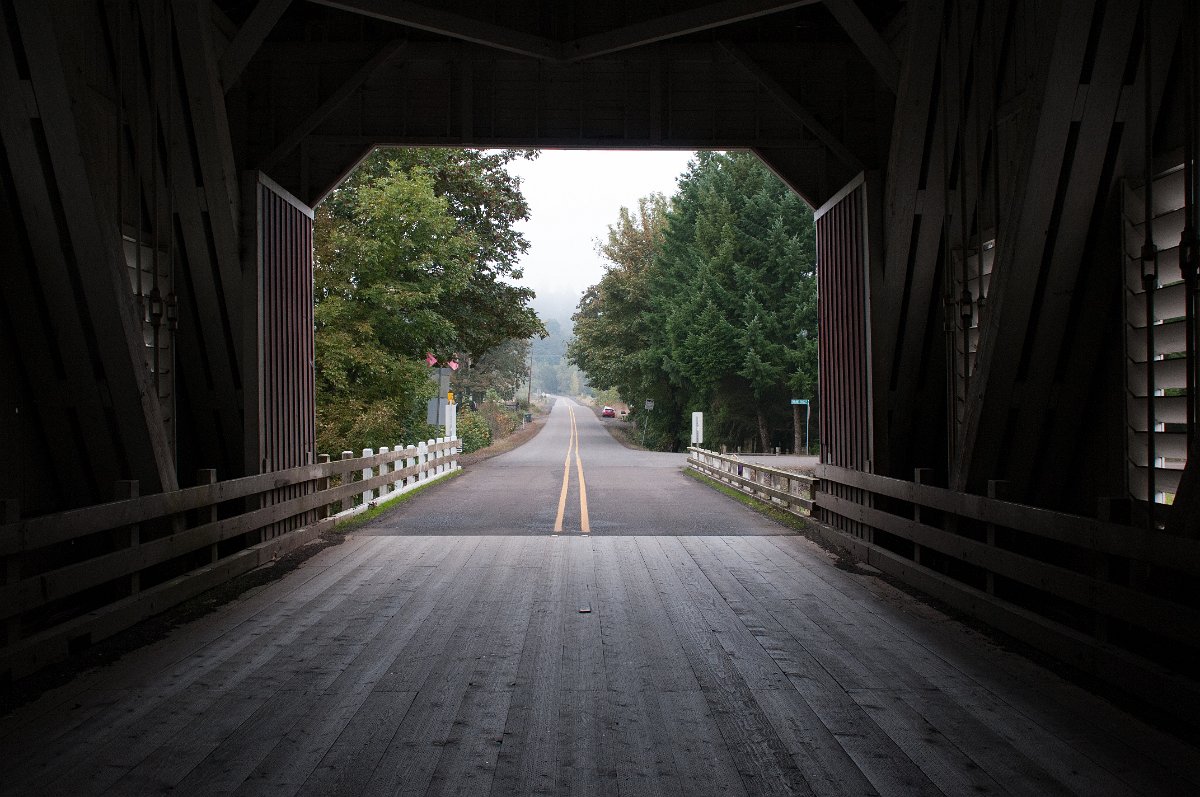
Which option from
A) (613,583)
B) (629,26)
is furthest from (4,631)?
(629,26)

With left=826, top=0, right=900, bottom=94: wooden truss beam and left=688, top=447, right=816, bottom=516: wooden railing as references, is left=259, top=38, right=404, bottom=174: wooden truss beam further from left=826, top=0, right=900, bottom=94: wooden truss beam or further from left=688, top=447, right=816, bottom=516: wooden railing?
left=688, top=447, right=816, bottom=516: wooden railing

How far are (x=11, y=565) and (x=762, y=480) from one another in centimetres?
1586

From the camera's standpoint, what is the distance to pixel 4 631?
5613 mm

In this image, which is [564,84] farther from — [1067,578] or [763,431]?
[763,431]

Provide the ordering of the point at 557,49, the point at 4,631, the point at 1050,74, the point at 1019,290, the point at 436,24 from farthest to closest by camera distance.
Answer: the point at 557,49, the point at 436,24, the point at 1019,290, the point at 1050,74, the point at 4,631

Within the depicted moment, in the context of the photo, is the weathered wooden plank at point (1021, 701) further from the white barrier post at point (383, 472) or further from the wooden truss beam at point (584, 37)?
the white barrier post at point (383, 472)

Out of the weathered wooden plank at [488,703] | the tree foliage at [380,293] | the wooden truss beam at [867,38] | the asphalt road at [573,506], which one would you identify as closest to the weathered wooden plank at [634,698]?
the weathered wooden plank at [488,703]

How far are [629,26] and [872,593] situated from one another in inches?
239

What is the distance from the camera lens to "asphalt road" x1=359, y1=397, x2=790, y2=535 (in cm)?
1359

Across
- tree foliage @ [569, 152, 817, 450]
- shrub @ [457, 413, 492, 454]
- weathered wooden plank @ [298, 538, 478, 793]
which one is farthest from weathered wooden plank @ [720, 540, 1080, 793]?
shrub @ [457, 413, 492, 454]

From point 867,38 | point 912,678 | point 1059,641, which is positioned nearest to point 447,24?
point 867,38

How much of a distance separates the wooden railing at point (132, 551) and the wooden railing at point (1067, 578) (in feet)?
19.3

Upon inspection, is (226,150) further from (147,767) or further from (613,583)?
(147,767)

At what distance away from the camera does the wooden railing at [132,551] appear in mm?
5508
